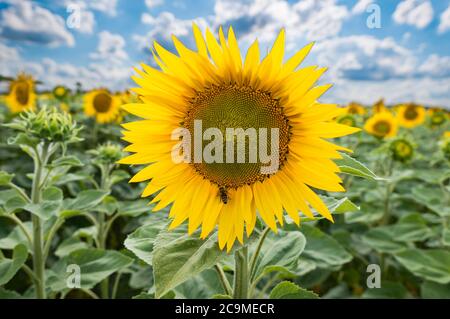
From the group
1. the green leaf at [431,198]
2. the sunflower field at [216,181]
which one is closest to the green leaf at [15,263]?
the sunflower field at [216,181]

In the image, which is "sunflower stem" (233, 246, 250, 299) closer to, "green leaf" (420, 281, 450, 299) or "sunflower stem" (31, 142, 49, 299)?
"sunflower stem" (31, 142, 49, 299)

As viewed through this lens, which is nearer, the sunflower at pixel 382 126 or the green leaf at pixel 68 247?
the green leaf at pixel 68 247

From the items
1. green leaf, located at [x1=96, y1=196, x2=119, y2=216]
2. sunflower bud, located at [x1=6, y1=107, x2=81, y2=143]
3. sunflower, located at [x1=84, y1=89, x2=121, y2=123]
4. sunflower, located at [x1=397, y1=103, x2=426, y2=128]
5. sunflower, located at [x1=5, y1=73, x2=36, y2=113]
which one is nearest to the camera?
sunflower bud, located at [x1=6, y1=107, x2=81, y2=143]

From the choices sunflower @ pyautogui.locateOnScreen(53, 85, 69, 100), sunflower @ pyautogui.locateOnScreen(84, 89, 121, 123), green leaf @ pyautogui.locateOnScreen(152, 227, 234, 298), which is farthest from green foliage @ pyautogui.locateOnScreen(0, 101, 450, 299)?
sunflower @ pyautogui.locateOnScreen(53, 85, 69, 100)

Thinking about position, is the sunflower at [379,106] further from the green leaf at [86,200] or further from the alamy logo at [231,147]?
the alamy logo at [231,147]

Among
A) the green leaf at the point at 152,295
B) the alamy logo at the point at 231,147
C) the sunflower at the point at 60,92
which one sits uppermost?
the sunflower at the point at 60,92
